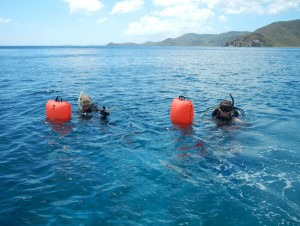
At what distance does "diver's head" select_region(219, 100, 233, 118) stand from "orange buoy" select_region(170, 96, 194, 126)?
1751mm

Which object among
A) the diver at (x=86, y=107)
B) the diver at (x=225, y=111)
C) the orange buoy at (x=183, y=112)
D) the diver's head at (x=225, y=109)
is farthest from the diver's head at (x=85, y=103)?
the diver's head at (x=225, y=109)

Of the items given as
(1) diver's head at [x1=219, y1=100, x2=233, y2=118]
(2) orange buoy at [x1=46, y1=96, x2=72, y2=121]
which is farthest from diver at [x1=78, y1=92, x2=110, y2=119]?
Result: (1) diver's head at [x1=219, y1=100, x2=233, y2=118]

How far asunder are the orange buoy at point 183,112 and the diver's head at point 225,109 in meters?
1.75

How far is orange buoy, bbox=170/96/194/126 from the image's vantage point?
16.1 m

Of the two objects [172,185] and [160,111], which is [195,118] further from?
[172,185]

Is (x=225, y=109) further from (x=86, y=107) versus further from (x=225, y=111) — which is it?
(x=86, y=107)

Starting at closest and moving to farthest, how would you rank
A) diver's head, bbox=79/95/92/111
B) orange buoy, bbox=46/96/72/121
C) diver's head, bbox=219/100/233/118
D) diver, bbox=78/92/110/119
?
diver's head, bbox=219/100/233/118, orange buoy, bbox=46/96/72/121, diver, bbox=78/92/110/119, diver's head, bbox=79/95/92/111

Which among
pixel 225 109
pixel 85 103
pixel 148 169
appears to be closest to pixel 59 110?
pixel 85 103

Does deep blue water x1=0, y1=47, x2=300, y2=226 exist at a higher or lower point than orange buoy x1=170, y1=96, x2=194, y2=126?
lower

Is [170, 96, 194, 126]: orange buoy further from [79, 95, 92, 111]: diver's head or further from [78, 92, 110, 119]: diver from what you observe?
[79, 95, 92, 111]: diver's head

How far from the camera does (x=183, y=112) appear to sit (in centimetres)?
1625

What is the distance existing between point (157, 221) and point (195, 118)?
10839mm

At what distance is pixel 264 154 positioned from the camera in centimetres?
1270

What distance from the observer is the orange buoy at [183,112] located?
16125 mm
